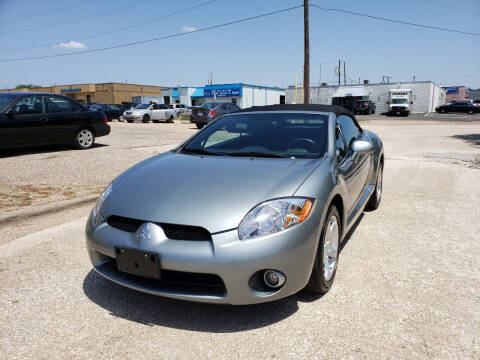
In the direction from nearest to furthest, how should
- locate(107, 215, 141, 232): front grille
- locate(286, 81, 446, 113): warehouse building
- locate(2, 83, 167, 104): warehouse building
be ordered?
locate(107, 215, 141, 232): front grille < locate(286, 81, 446, 113): warehouse building < locate(2, 83, 167, 104): warehouse building

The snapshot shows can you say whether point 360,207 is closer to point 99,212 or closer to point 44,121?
point 99,212

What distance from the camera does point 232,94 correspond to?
177ft

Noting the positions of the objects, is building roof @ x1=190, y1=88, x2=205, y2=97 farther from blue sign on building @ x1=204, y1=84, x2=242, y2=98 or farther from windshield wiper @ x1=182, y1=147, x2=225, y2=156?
windshield wiper @ x1=182, y1=147, x2=225, y2=156

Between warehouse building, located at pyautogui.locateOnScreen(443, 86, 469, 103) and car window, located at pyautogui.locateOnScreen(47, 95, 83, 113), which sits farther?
warehouse building, located at pyautogui.locateOnScreen(443, 86, 469, 103)

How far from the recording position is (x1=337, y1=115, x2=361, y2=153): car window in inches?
155

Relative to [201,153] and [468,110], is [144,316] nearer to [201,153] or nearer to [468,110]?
[201,153]

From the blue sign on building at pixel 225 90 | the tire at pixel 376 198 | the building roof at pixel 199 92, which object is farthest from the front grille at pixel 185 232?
the building roof at pixel 199 92

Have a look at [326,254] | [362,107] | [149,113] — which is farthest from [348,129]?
[362,107]

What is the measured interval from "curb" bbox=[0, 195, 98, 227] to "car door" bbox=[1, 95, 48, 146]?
4.36 meters

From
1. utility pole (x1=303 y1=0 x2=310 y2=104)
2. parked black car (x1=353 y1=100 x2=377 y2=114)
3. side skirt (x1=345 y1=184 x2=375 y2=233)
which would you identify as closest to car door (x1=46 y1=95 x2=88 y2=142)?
side skirt (x1=345 y1=184 x2=375 y2=233)

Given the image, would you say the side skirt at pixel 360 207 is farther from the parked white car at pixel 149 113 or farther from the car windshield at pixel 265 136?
the parked white car at pixel 149 113

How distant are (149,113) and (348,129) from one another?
23996 millimetres

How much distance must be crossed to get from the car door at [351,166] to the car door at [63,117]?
25.6 ft

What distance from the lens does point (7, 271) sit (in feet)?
10.8
